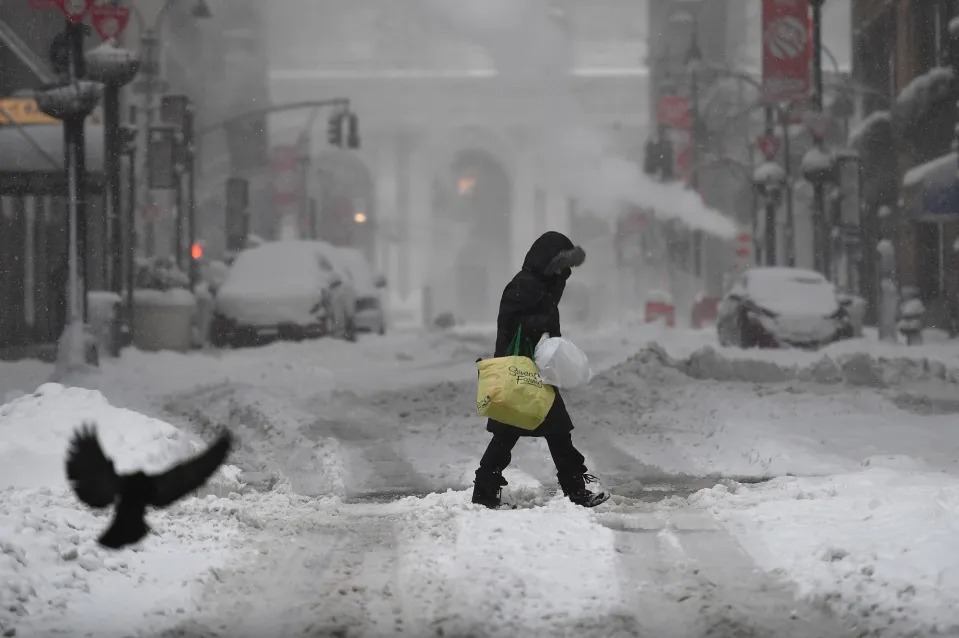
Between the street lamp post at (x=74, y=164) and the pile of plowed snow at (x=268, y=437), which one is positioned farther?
the street lamp post at (x=74, y=164)

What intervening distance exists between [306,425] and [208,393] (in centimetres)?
335

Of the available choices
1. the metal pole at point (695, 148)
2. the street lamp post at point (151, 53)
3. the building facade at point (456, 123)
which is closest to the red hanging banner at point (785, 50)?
the street lamp post at point (151, 53)

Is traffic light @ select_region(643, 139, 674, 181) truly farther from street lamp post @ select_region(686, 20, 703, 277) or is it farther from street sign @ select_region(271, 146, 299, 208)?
street sign @ select_region(271, 146, 299, 208)

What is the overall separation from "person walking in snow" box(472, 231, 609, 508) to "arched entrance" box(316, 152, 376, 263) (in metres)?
53.1

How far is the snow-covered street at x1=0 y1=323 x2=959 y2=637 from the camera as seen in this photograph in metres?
5.53

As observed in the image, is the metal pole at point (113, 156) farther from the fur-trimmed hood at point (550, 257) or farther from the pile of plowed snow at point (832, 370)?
the fur-trimmed hood at point (550, 257)

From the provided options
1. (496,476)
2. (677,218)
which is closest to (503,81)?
(677,218)

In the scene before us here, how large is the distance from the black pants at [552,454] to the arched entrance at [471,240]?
7699 cm

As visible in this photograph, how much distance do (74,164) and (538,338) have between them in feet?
37.7

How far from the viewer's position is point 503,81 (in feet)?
284

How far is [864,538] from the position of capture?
6520 millimetres

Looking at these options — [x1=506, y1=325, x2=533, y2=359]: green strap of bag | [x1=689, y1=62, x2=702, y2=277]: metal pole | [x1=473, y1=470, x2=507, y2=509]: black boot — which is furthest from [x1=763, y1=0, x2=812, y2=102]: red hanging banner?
[x1=473, y1=470, x2=507, y2=509]: black boot

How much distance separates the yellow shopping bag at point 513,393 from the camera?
773cm

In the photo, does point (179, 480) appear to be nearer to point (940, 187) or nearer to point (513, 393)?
point (513, 393)
